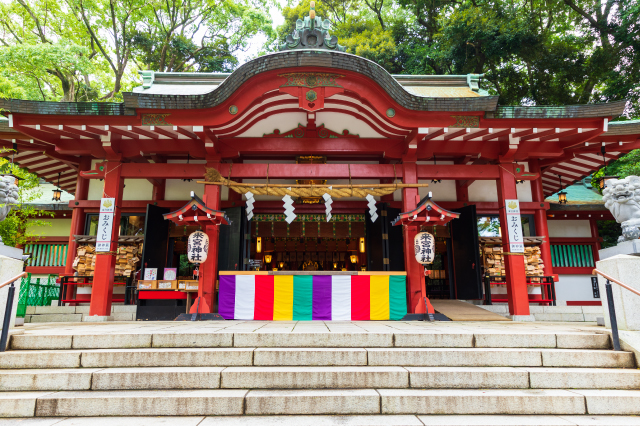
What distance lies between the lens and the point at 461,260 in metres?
10.3

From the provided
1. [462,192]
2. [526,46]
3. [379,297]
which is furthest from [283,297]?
[526,46]

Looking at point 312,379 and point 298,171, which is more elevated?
point 298,171

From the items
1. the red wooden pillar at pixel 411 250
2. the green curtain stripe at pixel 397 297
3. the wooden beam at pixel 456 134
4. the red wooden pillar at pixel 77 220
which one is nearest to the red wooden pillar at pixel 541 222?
the wooden beam at pixel 456 134

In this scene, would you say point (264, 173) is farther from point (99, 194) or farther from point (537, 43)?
point (537, 43)

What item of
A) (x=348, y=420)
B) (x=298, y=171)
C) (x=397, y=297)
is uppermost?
(x=298, y=171)

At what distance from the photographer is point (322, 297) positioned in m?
7.92

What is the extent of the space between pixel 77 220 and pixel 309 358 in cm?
908

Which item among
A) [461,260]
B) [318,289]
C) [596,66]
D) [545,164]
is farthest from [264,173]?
[596,66]

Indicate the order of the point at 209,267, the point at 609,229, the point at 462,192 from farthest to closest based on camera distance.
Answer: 1. the point at 609,229
2. the point at 462,192
3. the point at 209,267

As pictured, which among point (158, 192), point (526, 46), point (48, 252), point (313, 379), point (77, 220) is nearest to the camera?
point (313, 379)

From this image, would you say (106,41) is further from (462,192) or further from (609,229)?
(609,229)

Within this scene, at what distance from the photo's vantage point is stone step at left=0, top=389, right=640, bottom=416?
11.7 feet

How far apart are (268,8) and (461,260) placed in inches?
757

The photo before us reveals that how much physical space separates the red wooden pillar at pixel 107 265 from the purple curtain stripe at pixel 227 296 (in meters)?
2.66
